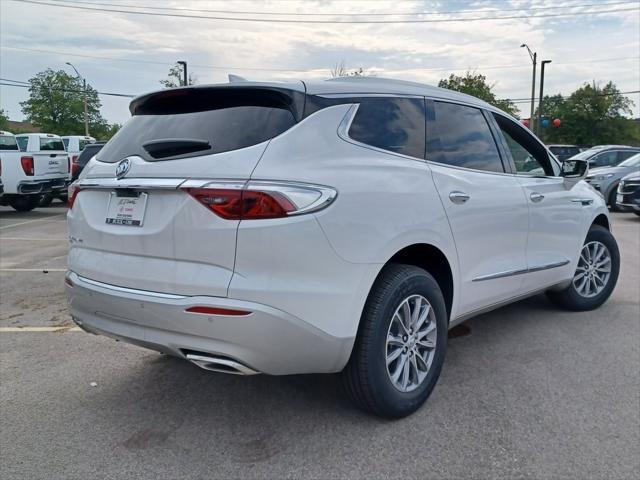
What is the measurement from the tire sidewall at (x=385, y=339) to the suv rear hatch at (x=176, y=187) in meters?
0.87

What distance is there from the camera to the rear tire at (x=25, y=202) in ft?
50.1

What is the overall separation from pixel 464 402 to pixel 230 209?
1880 mm

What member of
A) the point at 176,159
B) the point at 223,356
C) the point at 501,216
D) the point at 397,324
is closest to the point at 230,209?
the point at 176,159

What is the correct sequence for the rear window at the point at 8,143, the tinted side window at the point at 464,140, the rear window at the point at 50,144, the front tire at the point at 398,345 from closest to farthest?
the front tire at the point at 398,345
the tinted side window at the point at 464,140
the rear window at the point at 8,143
the rear window at the point at 50,144

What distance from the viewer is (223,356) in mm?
2652

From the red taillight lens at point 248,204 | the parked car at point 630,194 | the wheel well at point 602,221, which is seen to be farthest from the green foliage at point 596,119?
the red taillight lens at point 248,204

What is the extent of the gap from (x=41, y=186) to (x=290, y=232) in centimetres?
1403

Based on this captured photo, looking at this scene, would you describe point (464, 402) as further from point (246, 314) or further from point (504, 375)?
point (246, 314)

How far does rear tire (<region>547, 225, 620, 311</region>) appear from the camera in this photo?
527 centimetres

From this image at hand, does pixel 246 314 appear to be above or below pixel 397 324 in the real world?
above

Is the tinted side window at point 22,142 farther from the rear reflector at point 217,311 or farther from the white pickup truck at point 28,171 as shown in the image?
the rear reflector at point 217,311

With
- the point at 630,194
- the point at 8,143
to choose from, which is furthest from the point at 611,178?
the point at 8,143

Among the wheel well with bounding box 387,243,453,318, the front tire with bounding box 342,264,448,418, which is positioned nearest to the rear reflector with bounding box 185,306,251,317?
the front tire with bounding box 342,264,448,418

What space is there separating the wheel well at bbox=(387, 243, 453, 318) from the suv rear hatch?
103cm
